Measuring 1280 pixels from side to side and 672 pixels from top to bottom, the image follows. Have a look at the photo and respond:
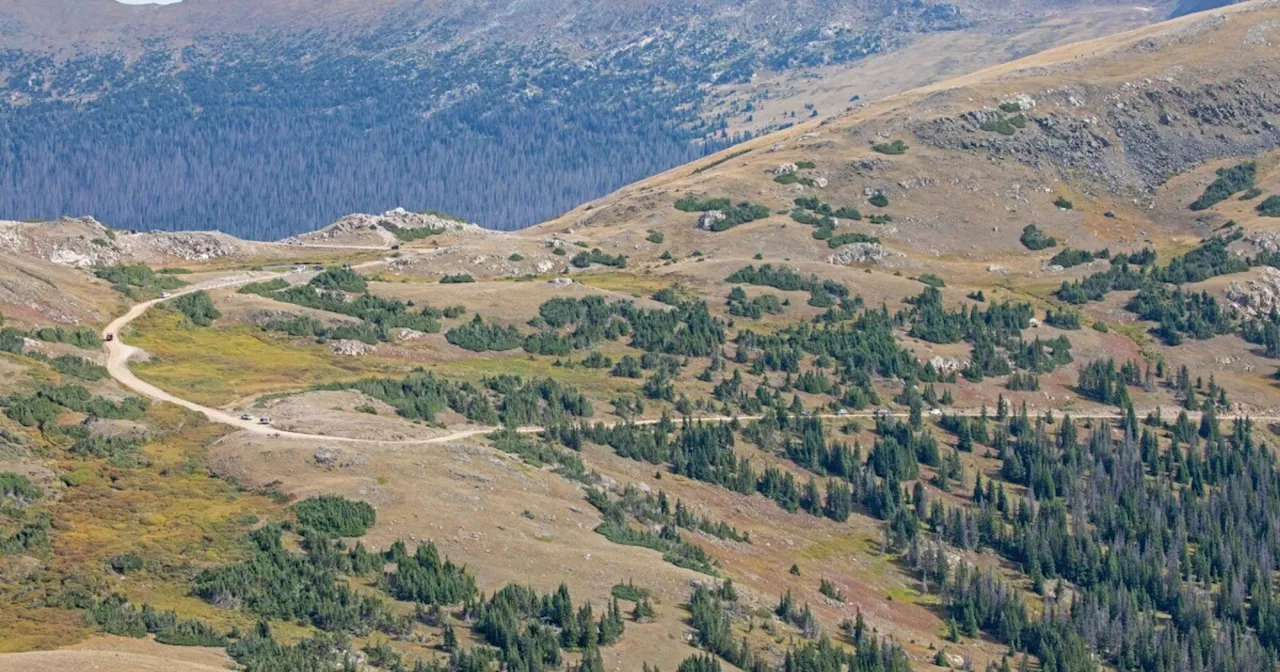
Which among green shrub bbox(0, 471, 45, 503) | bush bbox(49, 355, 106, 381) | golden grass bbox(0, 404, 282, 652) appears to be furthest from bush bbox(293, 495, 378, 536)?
bush bbox(49, 355, 106, 381)

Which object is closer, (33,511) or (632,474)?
(33,511)

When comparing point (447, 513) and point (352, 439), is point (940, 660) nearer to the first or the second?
point (447, 513)

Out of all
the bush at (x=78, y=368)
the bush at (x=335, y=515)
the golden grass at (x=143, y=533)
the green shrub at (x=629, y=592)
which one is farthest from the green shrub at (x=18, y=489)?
the green shrub at (x=629, y=592)

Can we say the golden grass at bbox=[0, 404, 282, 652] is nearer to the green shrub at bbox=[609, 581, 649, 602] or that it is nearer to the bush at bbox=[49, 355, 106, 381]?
the bush at bbox=[49, 355, 106, 381]

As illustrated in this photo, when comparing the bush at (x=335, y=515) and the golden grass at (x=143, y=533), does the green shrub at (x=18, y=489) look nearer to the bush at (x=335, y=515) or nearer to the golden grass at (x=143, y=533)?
the golden grass at (x=143, y=533)

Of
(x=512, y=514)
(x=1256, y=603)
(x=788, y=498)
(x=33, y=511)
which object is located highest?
(x=33, y=511)

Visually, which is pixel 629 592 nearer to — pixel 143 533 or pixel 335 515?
pixel 335 515

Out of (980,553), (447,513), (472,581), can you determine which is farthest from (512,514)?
(980,553)

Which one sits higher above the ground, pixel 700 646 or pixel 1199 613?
pixel 700 646

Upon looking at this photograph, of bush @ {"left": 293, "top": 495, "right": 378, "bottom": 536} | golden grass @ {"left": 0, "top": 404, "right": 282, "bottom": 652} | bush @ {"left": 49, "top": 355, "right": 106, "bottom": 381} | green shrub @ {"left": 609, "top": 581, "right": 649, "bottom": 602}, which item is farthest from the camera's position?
bush @ {"left": 49, "top": 355, "right": 106, "bottom": 381}
